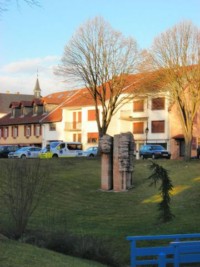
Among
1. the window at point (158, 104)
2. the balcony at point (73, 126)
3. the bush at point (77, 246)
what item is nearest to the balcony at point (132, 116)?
the window at point (158, 104)

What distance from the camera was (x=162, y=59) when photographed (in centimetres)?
4509

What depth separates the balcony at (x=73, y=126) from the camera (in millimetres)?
80000

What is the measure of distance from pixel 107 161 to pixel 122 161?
112 centimetres

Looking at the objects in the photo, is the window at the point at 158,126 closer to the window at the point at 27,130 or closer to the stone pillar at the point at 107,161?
the window at the point at 27,130

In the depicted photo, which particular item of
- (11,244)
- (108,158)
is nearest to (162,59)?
(108,158)

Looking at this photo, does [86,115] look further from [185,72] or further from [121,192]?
[121,192]

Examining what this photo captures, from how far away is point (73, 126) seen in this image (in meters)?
81.1

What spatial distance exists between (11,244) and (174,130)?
196ft

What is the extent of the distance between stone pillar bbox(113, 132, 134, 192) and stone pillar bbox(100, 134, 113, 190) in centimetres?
32

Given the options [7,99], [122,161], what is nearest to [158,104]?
[122,161]

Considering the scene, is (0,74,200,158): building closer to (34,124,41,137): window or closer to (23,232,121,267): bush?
(34,124,41,137): window

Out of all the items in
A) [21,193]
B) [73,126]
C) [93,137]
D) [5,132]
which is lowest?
[21,193]

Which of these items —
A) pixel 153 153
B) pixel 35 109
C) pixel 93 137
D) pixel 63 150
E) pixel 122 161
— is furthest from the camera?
pixel 35 109

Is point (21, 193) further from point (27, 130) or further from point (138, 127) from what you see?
A: point (27, 130)
